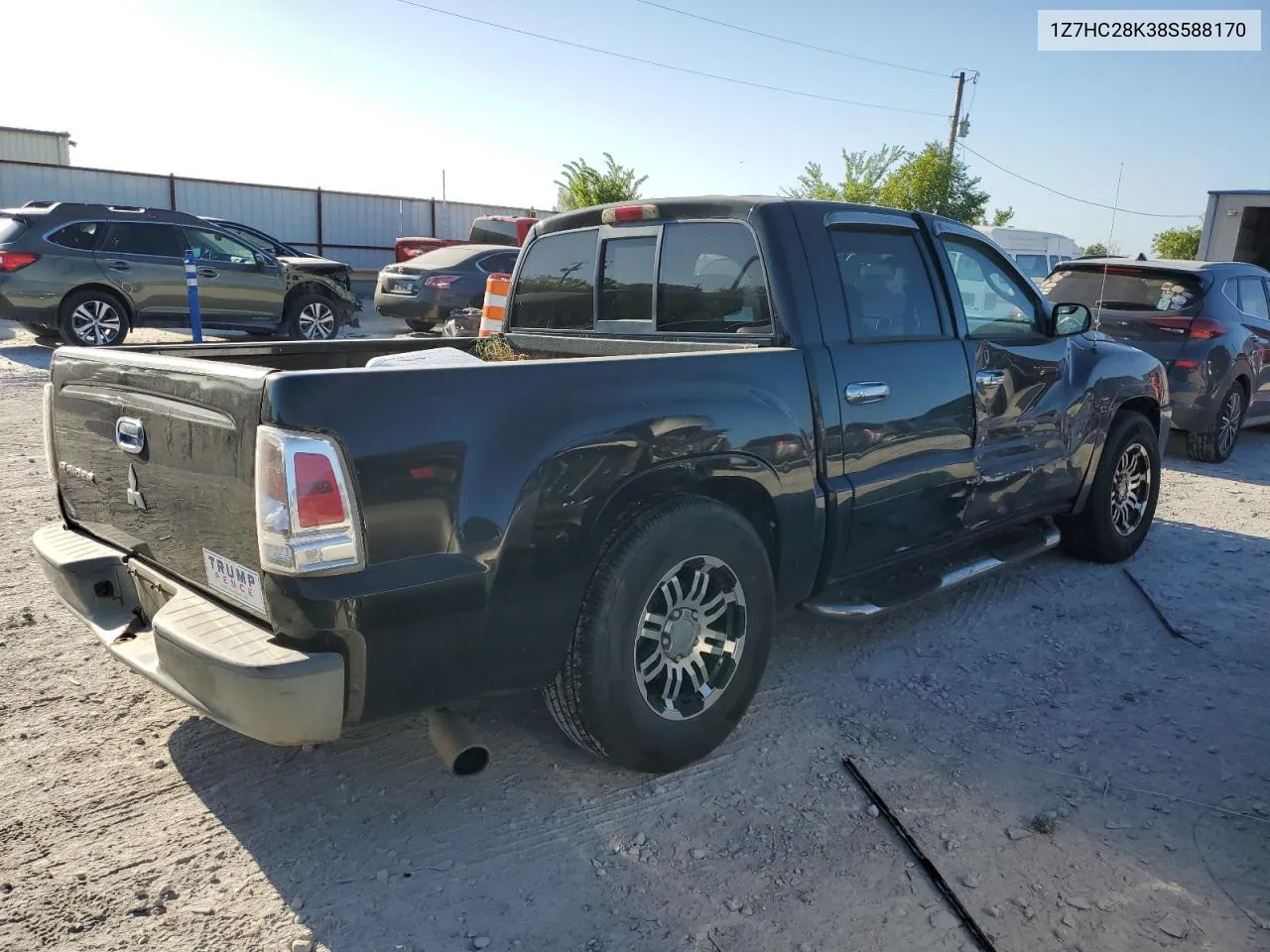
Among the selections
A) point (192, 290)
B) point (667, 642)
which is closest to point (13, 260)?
point (192, 290)

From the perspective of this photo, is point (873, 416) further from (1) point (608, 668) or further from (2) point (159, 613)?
(2) point (159, 613)

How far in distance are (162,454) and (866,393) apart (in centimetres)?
239

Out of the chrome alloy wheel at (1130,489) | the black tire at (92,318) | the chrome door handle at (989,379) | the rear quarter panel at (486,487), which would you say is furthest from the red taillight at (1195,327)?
the black tire at (92,318)

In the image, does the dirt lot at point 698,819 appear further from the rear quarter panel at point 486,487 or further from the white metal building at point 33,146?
the white metal building at point 33,146

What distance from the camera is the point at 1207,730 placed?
354cm

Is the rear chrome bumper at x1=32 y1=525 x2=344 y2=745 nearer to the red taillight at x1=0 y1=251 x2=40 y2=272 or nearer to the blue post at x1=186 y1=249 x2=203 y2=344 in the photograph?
the blue post at x1=186 y1=249 x2=203 y2=344

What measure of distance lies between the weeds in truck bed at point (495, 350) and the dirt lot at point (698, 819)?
1.77 m

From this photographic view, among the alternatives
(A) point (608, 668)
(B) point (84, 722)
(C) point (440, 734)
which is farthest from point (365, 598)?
(B) point (84, 722)

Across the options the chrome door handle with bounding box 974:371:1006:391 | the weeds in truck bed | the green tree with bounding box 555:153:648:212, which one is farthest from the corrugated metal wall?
the chrome door handle with bounding box 974:371:1006:391

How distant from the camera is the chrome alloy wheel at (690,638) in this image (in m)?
2.98

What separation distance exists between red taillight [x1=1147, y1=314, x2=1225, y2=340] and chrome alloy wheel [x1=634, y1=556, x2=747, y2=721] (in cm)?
696

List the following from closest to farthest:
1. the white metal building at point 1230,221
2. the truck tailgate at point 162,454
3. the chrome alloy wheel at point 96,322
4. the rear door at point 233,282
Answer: the truck tailgate at point 162,454 < the chrome alloy wheel at point 96,322 < the rear door at point 233,282 < the white metal building at point 1230,221

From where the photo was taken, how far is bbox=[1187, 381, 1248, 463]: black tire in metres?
8.56

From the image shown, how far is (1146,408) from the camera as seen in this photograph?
548cm
